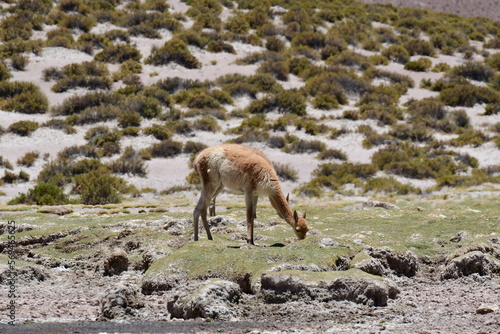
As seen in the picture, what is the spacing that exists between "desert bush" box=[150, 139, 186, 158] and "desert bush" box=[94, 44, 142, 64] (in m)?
14.0

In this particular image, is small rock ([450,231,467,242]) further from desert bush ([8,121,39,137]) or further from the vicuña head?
desert bush ([8,121,39,137])

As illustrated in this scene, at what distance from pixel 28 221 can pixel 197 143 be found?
16893 mm

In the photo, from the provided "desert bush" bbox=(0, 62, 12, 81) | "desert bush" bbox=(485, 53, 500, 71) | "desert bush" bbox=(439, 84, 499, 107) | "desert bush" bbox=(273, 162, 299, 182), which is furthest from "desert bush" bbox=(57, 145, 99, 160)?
"desert bush" bbox=(485, 53, 500, 71)

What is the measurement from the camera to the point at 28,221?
1583 centimetres

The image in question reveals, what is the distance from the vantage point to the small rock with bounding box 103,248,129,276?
10281mm

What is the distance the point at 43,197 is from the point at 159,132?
36.1ft

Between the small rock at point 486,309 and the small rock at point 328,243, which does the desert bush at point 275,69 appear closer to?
the small rock at point 328,243

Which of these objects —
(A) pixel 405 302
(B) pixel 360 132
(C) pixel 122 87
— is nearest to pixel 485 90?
(B) pixel 360 132

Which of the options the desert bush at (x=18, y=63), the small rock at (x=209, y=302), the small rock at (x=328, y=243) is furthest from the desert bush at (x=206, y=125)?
the small rock at (x=209, y=302)

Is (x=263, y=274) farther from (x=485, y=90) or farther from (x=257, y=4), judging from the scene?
(x=257, y=4)

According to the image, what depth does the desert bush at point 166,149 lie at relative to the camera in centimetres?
3162

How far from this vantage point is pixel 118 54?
44.0 meters

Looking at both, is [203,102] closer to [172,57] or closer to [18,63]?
[172,57]

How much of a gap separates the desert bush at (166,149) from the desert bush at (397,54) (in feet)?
78.6
